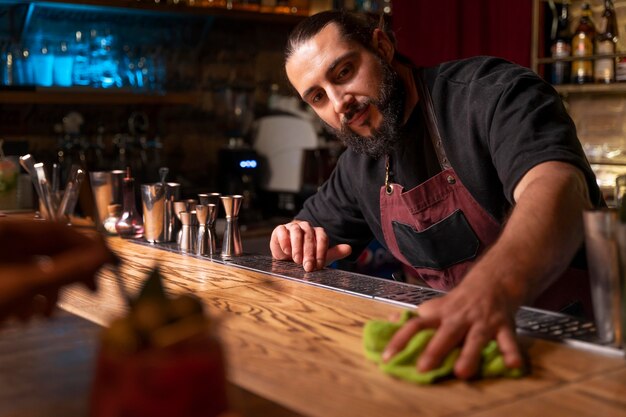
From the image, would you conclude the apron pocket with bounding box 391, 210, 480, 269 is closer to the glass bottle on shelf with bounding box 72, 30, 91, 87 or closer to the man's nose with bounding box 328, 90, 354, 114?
the man's nose with bounding box 328, 90, 354, 114

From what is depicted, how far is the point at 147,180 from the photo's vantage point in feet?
15.0

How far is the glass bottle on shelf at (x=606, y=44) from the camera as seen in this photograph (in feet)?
13.3

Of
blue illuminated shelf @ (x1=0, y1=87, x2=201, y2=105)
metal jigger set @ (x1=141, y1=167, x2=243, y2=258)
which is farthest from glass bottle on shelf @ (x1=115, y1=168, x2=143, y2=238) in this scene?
blue illuminated shelf @ (x1=0, y1=87, x2=201, y2=105)

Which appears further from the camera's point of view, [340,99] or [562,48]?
[562,48]

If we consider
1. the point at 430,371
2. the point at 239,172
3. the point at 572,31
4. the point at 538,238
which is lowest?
the point at 239,172

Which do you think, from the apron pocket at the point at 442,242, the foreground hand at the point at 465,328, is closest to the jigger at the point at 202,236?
the apron pocket at the point at 442,242

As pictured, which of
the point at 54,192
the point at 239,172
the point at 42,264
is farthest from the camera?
the point at 239,172

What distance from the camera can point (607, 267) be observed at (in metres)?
1.24

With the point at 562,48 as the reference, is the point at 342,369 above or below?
below

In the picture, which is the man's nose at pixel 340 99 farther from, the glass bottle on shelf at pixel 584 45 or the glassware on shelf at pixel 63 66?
the glassware on shelf at pixel 63 66

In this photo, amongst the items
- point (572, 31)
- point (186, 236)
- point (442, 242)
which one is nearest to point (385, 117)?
Result: point (442, 242)

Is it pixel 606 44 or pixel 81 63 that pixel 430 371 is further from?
pixel 81 63

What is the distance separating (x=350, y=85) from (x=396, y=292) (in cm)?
82

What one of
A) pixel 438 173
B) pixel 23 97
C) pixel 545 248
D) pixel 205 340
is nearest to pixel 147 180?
pixel 23 97
